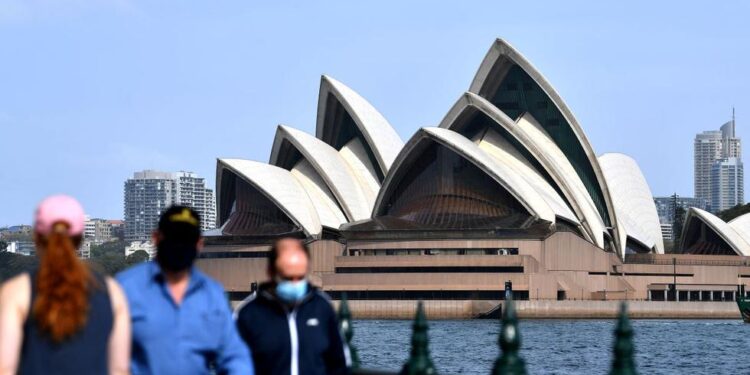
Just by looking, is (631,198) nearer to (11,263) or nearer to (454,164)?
(454,164)

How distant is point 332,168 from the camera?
7825 cm

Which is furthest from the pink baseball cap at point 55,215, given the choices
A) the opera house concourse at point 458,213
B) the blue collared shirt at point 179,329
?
the opera house concourse at point 458,213

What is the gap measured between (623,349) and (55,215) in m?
2.98

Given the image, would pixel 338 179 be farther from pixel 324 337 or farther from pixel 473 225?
pixel 324 337

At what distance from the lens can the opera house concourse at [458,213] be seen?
240ft

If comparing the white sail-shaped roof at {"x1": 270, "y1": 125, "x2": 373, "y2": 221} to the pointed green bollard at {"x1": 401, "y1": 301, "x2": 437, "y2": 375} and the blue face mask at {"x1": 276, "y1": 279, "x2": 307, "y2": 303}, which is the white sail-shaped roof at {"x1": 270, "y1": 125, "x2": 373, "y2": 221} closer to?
the pointed green bollard at {"x1": 401, "y1": 301, "x2": 437, "y2": 375}

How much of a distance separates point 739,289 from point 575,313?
481 inches

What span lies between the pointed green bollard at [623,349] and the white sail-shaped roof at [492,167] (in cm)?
6513

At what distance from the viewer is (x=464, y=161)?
245ft

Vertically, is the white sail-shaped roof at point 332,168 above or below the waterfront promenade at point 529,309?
above

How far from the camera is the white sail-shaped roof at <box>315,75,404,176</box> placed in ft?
254

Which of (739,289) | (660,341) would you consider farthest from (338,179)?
(660,341)

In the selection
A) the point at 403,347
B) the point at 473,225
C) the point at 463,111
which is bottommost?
the point at 403,347

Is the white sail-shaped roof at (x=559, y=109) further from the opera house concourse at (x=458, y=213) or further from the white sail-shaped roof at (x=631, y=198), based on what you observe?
the white sail-shaped roof at (x=631, y=198)
